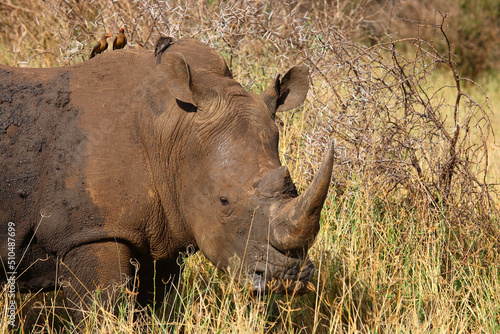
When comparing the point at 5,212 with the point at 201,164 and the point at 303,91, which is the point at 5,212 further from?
the point at 303,91

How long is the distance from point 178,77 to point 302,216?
1090mm

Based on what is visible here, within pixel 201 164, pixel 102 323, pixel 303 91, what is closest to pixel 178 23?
pixel 303 91

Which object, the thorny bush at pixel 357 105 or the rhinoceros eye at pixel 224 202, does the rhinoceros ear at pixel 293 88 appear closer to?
the rhinoceros eye at pixel 224 202

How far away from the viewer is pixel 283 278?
354cm

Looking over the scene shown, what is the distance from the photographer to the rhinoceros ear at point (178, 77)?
374 cm

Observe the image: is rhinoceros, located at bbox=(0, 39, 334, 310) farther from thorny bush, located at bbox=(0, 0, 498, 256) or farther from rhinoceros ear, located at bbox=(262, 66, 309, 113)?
thorny bush, located at bbox=(0, 0, 498, 256)

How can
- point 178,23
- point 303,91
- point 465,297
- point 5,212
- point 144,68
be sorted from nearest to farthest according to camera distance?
point 5,212 < point 144,68 < point 303,91 < point 465,297 < point 178,23

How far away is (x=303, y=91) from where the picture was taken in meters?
4.32

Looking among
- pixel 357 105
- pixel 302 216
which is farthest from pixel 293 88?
pixel 357 105

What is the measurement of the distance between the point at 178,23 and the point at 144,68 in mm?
3016

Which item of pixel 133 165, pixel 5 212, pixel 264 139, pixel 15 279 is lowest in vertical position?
pixel 15 279

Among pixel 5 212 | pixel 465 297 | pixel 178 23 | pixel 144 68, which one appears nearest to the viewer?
pixel 5 212

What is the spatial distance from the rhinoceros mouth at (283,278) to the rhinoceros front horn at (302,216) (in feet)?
0.35

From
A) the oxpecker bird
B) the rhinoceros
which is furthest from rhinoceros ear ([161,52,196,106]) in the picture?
the oxpecker bird
